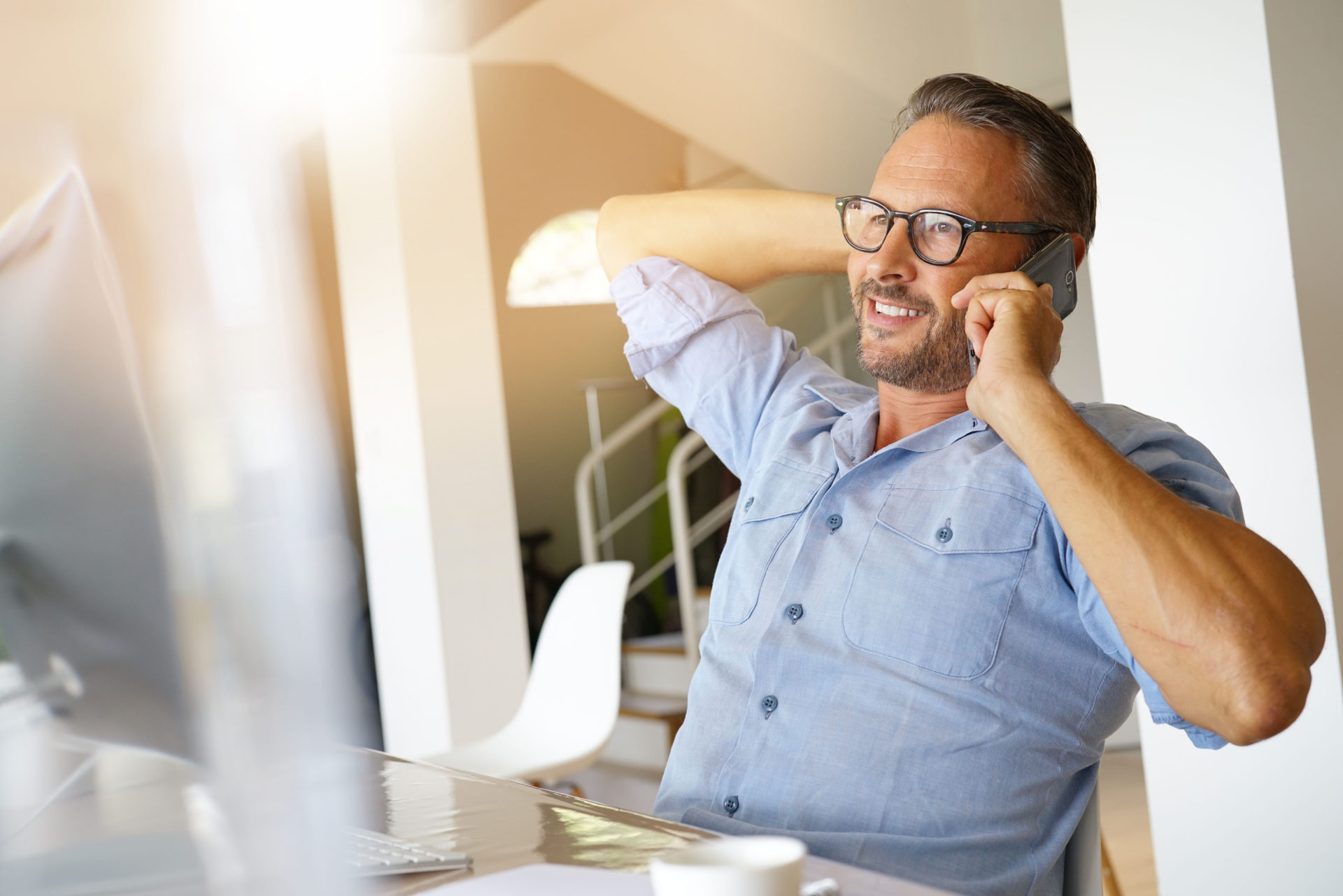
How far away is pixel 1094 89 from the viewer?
1.49 meters

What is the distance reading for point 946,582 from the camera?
1.05m

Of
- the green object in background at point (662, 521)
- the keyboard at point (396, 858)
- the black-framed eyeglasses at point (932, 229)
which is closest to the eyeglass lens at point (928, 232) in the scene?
the black-framed eyeglasses at point (932, 229)

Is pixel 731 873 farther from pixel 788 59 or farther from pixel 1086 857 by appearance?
pixel 788 59

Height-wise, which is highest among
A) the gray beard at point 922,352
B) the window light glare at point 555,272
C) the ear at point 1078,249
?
the window light glare at point 555,272

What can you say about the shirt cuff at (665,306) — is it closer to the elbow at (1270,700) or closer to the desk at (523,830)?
the desk at (523,830)

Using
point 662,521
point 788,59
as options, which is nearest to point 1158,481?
point 788,59

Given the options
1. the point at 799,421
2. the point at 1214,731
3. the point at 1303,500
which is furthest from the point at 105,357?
the point at 1303,500

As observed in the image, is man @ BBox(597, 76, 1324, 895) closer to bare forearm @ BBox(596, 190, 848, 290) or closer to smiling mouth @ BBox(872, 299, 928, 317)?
smiling mouth @ BBox(872, 299, 928, 317)

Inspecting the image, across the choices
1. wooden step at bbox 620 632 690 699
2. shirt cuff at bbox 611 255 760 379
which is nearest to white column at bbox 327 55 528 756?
wooden step at bbox 620 632 690 699

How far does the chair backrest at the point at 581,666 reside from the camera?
2.27 m

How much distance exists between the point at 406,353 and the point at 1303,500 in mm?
2325

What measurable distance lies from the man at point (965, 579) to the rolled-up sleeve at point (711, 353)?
0.17 ft

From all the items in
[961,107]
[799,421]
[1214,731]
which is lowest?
[1214,731]

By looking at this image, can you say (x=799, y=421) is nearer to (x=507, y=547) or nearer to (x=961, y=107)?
(x=961, y=107)
